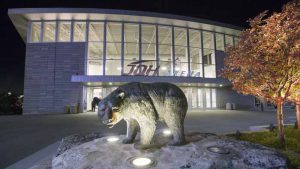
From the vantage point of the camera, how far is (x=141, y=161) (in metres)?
2.82

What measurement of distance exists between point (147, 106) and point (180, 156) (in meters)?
1.00

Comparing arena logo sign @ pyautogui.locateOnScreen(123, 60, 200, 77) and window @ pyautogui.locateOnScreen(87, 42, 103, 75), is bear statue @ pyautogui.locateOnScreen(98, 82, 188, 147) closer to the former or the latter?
arena logo sign @ pyautogui.locateOnScreen(123, 60, 200, 77)

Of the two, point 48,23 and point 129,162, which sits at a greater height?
point 48,23

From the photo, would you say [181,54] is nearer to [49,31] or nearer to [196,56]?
[196,56]

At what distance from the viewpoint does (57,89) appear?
17.4 meters

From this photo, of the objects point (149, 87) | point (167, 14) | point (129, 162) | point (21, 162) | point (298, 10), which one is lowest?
point (21, 162)

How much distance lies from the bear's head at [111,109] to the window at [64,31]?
18.3 meters

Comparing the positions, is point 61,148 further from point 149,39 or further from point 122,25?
point 149,39

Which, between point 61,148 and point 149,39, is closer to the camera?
point 61,148

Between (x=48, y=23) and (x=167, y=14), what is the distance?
12.5 metres

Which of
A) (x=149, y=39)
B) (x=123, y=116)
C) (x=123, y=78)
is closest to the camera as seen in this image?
(x=123, y=116)

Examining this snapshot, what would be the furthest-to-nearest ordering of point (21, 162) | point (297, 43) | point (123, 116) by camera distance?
1. point (297, 43)
2. point (21, 162)
3. point (123, 116)

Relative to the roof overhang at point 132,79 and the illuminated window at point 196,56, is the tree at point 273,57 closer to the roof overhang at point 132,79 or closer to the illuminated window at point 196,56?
the roof overhang at point 132,79

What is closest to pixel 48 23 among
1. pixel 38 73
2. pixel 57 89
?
pixel 38 73
